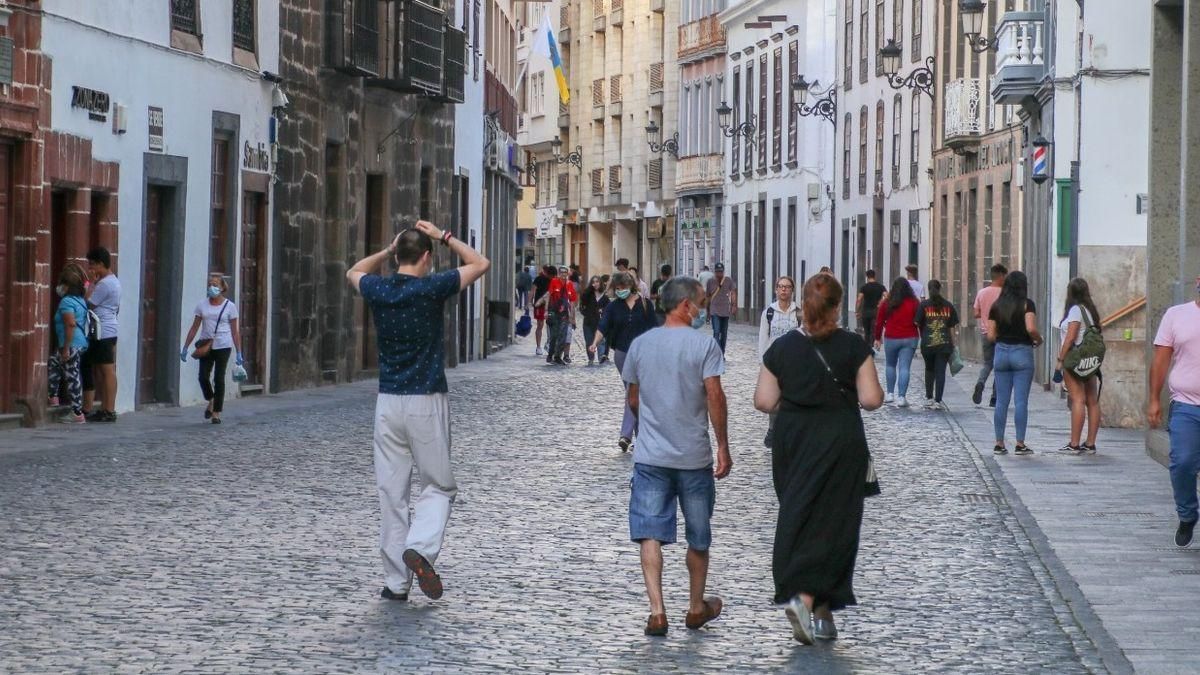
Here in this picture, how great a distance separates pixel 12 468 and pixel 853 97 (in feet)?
144

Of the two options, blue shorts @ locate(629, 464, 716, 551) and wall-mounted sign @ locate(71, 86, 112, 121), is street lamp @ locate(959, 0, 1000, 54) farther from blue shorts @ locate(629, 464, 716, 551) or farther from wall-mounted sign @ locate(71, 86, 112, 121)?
blue shorts @ locate(629, 464, 716, 551)

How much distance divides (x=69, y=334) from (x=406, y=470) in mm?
12017

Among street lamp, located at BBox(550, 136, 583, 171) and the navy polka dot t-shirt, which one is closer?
the navy polka dot t-shirt

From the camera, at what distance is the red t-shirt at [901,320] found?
91.9 ft

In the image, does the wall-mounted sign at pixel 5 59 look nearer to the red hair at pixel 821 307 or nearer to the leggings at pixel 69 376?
the leggings at pixel 69 376

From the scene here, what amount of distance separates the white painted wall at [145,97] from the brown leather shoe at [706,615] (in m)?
13.6

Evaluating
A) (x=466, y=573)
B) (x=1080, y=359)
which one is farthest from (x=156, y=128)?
(x=466, y=573)

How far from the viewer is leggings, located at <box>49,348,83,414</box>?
22.4 meters

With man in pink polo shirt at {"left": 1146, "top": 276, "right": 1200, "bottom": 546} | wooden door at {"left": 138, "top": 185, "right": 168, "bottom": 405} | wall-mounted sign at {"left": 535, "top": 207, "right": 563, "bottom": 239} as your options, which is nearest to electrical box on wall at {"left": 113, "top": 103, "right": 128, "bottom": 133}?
wooden door at {"left": 138, "top": 185, "right": 168, "bottom": 405}

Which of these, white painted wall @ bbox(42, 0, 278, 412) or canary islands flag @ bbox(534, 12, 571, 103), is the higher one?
canary islands flag @ bbox(534, 12, 571, 103)

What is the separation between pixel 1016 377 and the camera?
67.5ft

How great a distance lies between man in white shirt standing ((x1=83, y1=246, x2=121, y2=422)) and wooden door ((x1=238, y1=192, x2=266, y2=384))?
5.75 m

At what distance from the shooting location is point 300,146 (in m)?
30.8

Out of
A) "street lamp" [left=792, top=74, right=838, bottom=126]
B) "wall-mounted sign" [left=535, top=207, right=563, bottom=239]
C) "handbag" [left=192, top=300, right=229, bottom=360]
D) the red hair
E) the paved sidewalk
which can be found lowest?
the paved sidewalk
